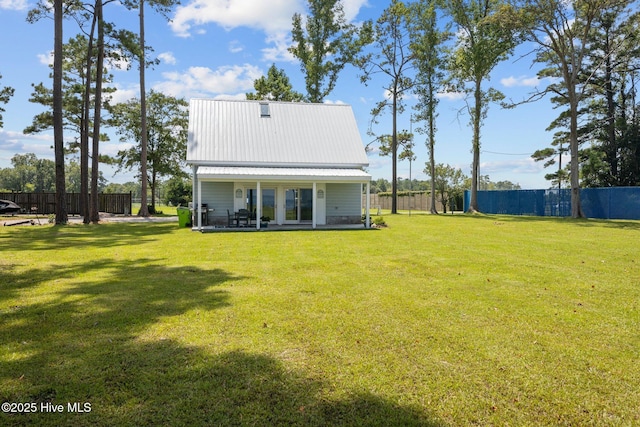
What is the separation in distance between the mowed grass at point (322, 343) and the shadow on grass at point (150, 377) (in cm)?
2

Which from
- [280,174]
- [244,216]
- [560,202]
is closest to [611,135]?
[560,202]

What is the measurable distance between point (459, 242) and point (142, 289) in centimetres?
912

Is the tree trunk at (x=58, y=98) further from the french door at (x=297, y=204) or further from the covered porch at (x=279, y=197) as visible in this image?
the french door at (x=297, y=204)

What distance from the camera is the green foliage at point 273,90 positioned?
111 ft

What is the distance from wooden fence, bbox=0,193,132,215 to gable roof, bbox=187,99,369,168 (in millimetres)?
12821

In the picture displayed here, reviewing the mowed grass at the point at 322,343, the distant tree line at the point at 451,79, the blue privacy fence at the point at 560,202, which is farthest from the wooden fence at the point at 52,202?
the blue privacy fence at the point at 560,202

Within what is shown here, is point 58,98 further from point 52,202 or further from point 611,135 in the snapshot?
point 611,135

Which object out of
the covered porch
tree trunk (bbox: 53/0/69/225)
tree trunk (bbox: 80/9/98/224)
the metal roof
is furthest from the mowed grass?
tree trunk (bbox: 80/9/98/224)

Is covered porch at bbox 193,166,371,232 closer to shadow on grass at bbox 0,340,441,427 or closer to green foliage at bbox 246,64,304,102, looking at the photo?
shadow on grass at bbox 0,340,441,427

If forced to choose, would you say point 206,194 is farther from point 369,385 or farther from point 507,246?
point 369,385

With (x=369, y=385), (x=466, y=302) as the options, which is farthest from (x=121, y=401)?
(x=466, y=302)

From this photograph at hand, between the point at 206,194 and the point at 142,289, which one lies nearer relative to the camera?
the point at 142,289

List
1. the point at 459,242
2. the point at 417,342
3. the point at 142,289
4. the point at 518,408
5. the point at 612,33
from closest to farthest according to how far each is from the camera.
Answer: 1. the point at 518,408
2. the point at 417,342
3. the point at 142,289
4. the point at 459,242
5. the point at 612,33

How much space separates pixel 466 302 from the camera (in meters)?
5.28
